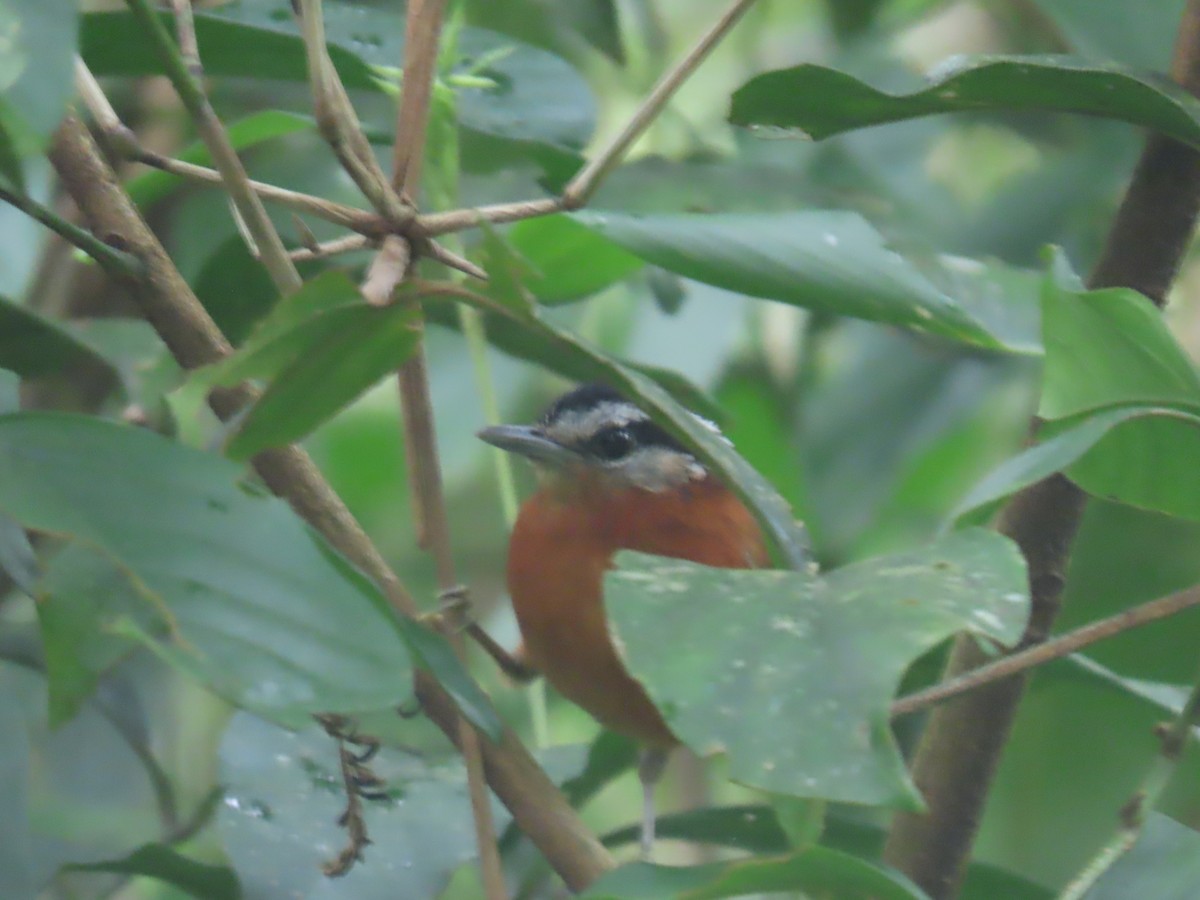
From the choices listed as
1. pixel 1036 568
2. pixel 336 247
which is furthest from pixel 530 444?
pixel 336 247

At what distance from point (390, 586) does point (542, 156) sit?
66cm

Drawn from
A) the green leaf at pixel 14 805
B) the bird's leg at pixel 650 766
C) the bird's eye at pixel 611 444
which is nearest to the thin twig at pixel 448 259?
the green leaf at pixel 14 805

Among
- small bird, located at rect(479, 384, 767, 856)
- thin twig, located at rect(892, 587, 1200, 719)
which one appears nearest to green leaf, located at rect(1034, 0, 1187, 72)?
small bird, located at rect(479, 384, 767, 856)

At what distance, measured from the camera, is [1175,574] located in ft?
8.69

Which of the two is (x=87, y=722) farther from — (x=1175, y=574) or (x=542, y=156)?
(x=1175, y=574)

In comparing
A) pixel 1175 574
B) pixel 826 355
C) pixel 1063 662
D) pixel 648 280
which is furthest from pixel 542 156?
pixel 826 355

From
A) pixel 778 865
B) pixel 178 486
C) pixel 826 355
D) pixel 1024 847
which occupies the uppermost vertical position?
pixel 178 486

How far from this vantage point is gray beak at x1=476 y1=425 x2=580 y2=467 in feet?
6.66

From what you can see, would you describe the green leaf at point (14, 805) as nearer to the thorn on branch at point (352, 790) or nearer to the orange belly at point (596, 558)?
the thorn on branch at point (352, 790)

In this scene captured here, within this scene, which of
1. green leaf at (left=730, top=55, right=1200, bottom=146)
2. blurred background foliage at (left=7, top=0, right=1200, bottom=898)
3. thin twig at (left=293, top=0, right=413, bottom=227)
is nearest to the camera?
thin twig at (left=293, top=0, right=413, bottom=227)

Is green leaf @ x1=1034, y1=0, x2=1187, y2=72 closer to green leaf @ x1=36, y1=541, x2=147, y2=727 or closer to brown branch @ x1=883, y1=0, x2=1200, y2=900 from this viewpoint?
brown branch @ x1=883, y1=0, x2=1200, y2=900

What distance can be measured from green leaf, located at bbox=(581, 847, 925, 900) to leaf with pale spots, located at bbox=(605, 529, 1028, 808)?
0.48 ft

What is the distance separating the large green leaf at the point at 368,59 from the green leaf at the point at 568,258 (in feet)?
0.32

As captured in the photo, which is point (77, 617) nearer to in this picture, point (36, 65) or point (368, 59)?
point (36, 65)
